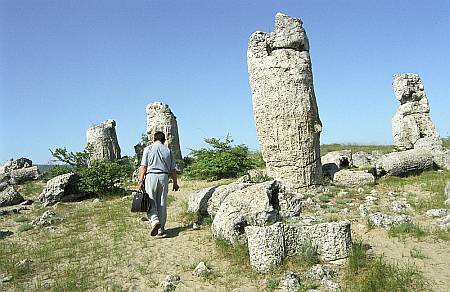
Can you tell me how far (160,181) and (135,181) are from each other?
918 cm

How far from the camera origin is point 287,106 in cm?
1043

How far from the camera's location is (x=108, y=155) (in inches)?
750

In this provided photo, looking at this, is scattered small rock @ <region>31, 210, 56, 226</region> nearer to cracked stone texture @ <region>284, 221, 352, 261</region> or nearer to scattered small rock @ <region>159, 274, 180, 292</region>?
scattered small rock @ <region>159, 274, 180, 292</region>

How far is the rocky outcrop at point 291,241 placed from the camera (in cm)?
531

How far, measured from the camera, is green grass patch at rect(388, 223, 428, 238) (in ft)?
21.8

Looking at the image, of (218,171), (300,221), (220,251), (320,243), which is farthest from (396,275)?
(218,171)

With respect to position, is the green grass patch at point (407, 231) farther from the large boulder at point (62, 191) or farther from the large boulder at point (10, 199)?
the large boulder at point (10, 199)

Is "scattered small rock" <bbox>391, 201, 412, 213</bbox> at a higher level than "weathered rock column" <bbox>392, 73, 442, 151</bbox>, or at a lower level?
lower

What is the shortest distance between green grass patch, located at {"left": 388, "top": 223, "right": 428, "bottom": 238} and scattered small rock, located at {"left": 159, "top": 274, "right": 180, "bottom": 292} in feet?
11.9

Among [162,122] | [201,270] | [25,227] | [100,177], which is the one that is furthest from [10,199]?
[201,270]

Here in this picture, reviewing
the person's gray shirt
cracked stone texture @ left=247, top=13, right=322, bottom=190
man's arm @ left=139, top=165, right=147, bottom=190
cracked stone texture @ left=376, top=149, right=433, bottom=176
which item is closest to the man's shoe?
man's arm @ left=139, top=165, right=147, bottom=190

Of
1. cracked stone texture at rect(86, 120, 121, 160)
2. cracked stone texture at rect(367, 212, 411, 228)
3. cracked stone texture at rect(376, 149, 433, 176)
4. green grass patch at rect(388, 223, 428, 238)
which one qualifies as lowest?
green grass patch at rect(388, 223, 428, 238)

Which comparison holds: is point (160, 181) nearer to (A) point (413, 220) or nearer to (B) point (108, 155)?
(A) point (413, 220)

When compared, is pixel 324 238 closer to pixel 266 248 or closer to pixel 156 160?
pixel 266 248
